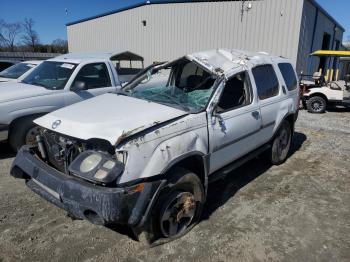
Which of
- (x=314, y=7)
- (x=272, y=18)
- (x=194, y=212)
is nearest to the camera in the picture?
(x=194, y=212)

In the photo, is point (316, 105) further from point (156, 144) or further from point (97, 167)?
point (97, 167)

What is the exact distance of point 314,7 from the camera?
1638 centimetres

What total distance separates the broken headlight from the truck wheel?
1043 cm

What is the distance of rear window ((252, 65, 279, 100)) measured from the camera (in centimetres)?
449

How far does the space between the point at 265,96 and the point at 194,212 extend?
2121 millimetres

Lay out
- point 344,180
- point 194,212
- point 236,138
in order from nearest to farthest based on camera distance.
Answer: point 194,212, point 236,138, point 344,180

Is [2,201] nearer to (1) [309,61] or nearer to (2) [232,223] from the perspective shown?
(2) [232,223]

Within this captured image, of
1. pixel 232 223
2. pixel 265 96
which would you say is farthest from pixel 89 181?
pixel 265 96

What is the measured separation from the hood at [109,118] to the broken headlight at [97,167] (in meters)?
0.17

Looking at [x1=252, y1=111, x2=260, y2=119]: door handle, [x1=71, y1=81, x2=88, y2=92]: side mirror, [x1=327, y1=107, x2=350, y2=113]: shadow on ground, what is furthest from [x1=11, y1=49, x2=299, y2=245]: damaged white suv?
[x1=327, y1=107, x2=350, y2=113]: shadow on ground

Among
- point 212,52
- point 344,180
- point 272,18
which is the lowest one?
point 344,180

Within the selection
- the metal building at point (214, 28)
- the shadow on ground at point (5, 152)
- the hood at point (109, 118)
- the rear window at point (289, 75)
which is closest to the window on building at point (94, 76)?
the shadow on ground at point (5, 152)

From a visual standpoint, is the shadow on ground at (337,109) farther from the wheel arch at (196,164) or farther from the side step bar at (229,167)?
the wheel arch at (196,164)

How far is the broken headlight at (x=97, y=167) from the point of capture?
2.68 metres
